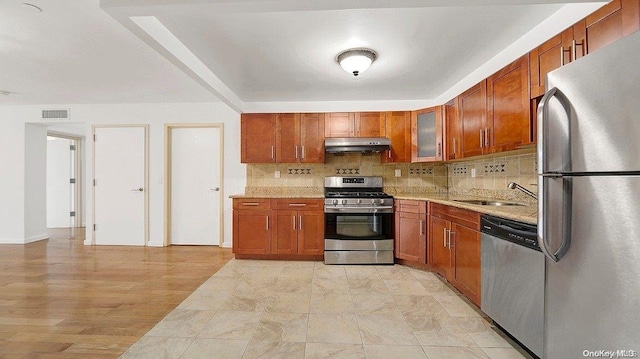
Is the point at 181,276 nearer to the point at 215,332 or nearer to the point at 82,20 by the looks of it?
the point at 215,332

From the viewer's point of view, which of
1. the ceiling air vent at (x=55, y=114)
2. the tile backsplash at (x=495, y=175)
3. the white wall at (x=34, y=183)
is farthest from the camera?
the white wall at (x=34, y=183)

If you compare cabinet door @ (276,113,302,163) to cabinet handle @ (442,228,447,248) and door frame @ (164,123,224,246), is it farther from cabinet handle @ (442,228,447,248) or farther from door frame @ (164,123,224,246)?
cabinet handle @ (442,228,447,248)

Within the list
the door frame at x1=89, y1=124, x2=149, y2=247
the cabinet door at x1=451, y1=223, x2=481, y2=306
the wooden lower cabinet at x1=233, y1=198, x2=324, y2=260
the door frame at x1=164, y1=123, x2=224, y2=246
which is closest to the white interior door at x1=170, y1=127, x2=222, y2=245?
the door frame at x1=164, y1=123, x2=224, y2=246

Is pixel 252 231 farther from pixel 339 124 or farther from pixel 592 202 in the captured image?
pixel 592 202

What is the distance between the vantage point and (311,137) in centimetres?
403

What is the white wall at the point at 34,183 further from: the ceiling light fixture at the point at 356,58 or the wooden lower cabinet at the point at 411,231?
the wooden lower cabinet at the point at 411,231

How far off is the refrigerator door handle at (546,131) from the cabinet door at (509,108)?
0.97 meters

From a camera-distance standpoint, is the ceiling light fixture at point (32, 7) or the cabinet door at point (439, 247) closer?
the ceiling light fixture at point (32, 7)

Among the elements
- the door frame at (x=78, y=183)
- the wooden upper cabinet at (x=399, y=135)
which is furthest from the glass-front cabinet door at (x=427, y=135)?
the door frame at (x=78, y=183)

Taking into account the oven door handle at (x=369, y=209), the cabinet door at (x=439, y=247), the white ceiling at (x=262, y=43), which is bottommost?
the cabinet door at (x=439, y=247)

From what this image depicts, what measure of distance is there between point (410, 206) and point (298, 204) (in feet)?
4.65

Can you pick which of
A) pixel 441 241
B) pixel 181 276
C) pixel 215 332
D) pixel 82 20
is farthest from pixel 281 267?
pixel 82 20

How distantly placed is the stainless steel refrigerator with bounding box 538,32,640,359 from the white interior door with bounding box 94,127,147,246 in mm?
5037

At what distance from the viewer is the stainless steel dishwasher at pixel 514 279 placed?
62.9 inches
